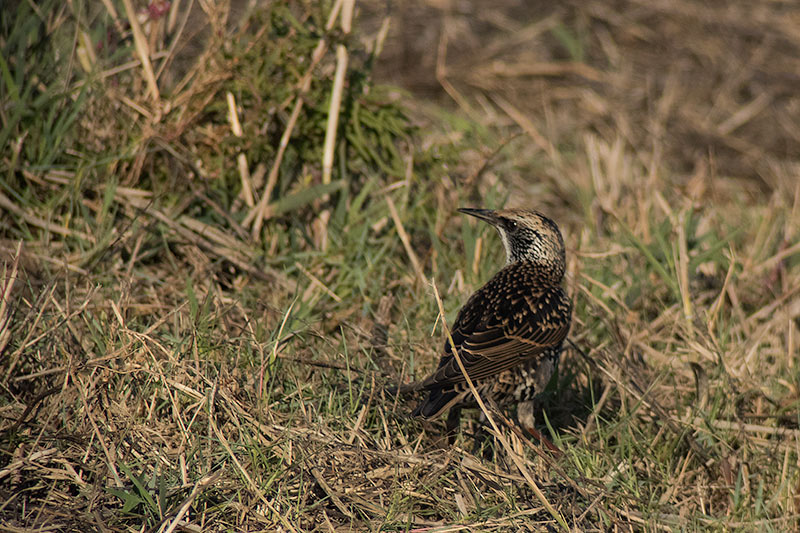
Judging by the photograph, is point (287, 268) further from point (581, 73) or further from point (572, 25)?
point (572, 25)

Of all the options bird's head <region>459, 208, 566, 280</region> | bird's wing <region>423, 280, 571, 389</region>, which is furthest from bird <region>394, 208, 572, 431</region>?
bird's head <region>459, 208, 566, 280</region>

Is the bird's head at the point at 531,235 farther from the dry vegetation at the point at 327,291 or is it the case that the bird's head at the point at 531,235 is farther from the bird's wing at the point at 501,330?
the dry vegetation at the point at 327,291

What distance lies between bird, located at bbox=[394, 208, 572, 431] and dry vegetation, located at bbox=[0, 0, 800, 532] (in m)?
0.21

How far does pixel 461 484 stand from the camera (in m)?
3.49

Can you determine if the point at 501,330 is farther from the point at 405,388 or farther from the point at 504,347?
the point at 405,388

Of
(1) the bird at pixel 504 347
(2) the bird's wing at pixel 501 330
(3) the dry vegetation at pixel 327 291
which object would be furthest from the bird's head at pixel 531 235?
(3) the dry vegetation at pixel 327 291

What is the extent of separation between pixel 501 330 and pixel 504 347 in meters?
0.09

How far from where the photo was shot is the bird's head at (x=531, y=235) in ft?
15.1

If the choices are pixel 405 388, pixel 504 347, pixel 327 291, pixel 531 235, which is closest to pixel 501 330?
pixel 504 347

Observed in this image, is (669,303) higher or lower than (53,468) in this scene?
lower

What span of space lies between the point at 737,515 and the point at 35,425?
282 centimetres

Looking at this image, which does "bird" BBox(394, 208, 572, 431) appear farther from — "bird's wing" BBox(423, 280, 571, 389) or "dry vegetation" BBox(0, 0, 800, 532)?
"dry vegetation" BBox(0, 0, 800, 532)

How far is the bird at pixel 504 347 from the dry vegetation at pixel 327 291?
21 centimetres

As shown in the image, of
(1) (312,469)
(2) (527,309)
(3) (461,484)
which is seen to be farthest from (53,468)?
(2) (527,309)
